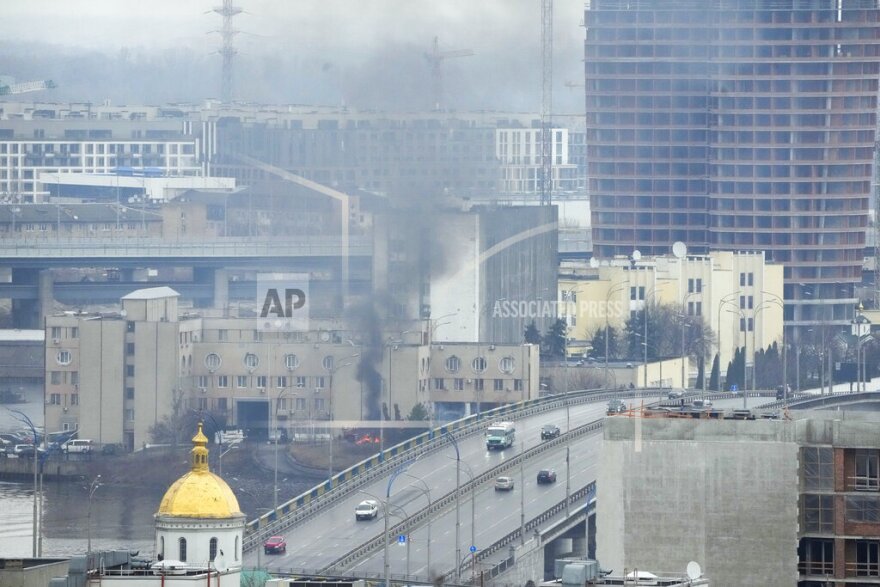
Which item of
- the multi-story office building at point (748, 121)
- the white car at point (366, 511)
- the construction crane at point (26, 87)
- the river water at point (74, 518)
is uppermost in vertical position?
the construction crane at point (26, 87)

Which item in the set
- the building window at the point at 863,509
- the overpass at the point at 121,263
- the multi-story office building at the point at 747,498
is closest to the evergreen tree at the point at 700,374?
the overpass at the point at 121,263

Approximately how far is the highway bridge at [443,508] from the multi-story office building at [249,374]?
302 inches

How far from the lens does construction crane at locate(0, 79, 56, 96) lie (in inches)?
3913

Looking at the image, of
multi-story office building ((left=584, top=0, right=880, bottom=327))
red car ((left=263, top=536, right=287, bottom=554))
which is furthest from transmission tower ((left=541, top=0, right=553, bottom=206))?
red car ((left=263, top=536, right=287, bottom=554))

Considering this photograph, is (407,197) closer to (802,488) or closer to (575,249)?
(575,249)

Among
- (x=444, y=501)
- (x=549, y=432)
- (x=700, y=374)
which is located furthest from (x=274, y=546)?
(x=700, y=374)

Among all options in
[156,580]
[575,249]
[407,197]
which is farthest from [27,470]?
[575,249]

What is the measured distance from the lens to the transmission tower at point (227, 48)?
9006 cm

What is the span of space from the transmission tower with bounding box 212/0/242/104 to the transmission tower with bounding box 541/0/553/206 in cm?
892

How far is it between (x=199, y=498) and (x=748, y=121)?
57.7 meters

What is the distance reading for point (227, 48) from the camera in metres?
90.2

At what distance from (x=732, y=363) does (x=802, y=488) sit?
40432 millimetres

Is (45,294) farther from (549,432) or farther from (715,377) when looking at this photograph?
(549,432)

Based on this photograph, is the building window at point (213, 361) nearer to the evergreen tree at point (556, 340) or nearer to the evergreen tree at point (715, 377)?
the evergreen tree at point (556, 340)
